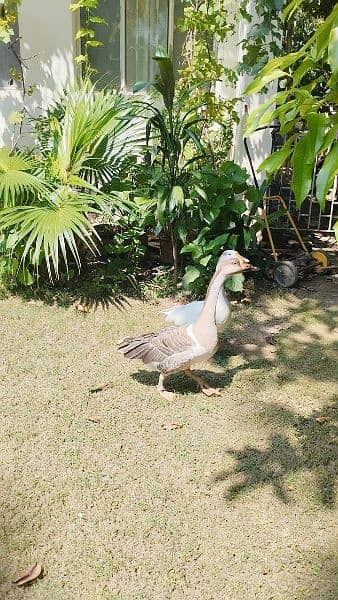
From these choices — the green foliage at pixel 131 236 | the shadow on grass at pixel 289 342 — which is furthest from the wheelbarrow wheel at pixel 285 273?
the green foliage at pixel 131 236

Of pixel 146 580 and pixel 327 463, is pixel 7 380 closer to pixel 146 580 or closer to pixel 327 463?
pixel 146 580

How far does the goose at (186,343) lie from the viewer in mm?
3262

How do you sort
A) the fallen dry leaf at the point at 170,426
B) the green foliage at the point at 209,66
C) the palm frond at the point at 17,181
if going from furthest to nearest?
the green foliage at the point at 209,66, the palm frond at the point at 17,181, the fallen dry leaf at the point at 170,426

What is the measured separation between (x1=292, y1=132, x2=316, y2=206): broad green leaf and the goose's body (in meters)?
2.20

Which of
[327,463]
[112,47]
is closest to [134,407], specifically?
[327,463]

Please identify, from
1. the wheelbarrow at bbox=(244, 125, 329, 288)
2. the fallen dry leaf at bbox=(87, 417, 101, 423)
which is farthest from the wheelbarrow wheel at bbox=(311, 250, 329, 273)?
the fallen dry leaf at bbox=(87, 417, 101, 423)

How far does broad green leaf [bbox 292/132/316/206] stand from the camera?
114 centimetres

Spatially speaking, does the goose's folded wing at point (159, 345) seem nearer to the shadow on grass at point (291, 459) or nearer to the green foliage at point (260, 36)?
the shadow on grass at point (291, 459)

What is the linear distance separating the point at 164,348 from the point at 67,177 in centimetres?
191

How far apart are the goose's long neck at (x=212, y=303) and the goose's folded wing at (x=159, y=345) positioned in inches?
5.1

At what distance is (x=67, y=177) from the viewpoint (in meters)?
4.52

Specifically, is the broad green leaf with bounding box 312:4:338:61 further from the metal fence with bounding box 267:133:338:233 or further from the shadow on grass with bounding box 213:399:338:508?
the metal fence with bounding box 267:133:338:233

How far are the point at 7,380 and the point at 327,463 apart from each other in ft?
6.48

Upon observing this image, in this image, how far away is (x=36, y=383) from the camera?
3555mm
